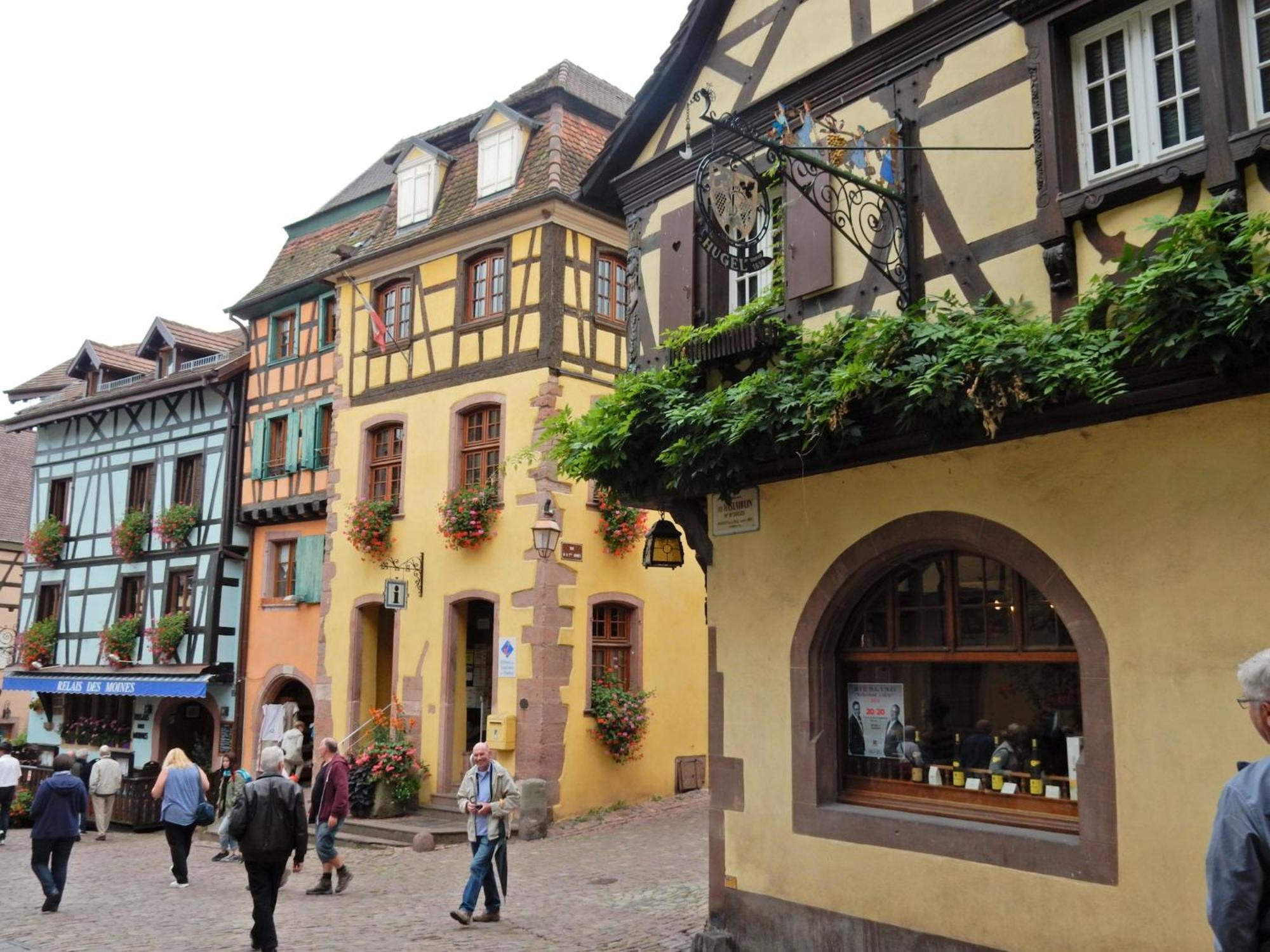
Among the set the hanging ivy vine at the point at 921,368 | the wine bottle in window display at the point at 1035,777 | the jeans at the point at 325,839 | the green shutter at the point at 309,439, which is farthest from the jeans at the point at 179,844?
the wine bottle in window display at the point at 1035,777

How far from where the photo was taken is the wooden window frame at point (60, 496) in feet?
86.9

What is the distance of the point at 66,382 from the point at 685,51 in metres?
25.1

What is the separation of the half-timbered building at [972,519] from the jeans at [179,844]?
22.0 feet

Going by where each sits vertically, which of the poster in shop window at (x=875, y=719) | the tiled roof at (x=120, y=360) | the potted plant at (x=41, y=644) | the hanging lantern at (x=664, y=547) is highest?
the tiled roof at (x=120, y=360)

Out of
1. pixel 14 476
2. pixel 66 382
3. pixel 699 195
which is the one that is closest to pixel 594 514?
pixel 699 195

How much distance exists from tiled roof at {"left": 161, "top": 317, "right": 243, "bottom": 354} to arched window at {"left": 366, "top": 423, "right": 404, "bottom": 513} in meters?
7.99

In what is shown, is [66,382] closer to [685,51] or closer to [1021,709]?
[685,51]

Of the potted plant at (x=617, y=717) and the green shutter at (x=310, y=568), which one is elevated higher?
the green shutter at (x=310, y=568)

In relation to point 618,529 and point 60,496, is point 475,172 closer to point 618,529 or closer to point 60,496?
point 618,529

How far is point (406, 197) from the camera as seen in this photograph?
19.7 metres

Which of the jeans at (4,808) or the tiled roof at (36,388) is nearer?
the jeans at (4,808)

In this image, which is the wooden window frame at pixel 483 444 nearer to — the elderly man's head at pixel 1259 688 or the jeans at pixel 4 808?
the jeans at pixel 4 808

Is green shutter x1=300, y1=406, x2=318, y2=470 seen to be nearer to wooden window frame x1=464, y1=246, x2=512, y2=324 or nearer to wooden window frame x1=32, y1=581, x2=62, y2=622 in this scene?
wooden window frame x1=464, y1=246, x2=512, y2=324

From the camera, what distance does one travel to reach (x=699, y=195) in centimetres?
773
